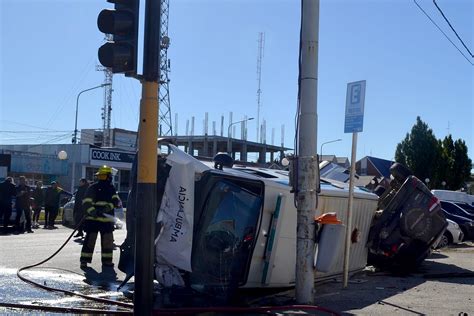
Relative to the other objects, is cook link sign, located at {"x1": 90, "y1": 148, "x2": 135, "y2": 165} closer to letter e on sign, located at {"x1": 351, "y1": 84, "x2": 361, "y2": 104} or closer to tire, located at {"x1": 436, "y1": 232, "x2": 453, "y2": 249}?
tire, located at {"x1": 436, "y1": 232, "x2": 453, "y2": 249}

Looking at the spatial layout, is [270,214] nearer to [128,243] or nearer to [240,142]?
[128,243]

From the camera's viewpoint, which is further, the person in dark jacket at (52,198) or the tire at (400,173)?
the person in dark jacket at (52,198)

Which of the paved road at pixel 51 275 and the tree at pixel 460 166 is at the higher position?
the tree at pixel 460 166

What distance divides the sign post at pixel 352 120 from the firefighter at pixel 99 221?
4253 mm

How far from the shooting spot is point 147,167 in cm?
644

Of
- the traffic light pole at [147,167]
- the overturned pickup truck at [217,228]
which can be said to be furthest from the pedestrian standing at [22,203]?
the traffic light pole at [147,167]

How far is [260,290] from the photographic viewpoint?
8.83 metres

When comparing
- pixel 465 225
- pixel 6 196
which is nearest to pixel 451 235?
pixel 465 225

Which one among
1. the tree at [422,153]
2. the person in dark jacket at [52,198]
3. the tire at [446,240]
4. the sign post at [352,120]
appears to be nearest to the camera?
the sign post at [352,120]

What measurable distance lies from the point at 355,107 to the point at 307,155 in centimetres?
187

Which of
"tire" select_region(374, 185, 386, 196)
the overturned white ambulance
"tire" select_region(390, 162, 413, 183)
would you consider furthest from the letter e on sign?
"tire" select_region(374, 185, 386, 196)

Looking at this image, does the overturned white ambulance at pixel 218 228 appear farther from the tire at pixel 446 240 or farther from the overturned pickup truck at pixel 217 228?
the tire at pixel 446 240

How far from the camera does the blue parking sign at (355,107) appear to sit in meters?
9.41

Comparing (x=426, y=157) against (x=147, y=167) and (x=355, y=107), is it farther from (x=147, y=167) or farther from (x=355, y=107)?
(x=147, y=167)
